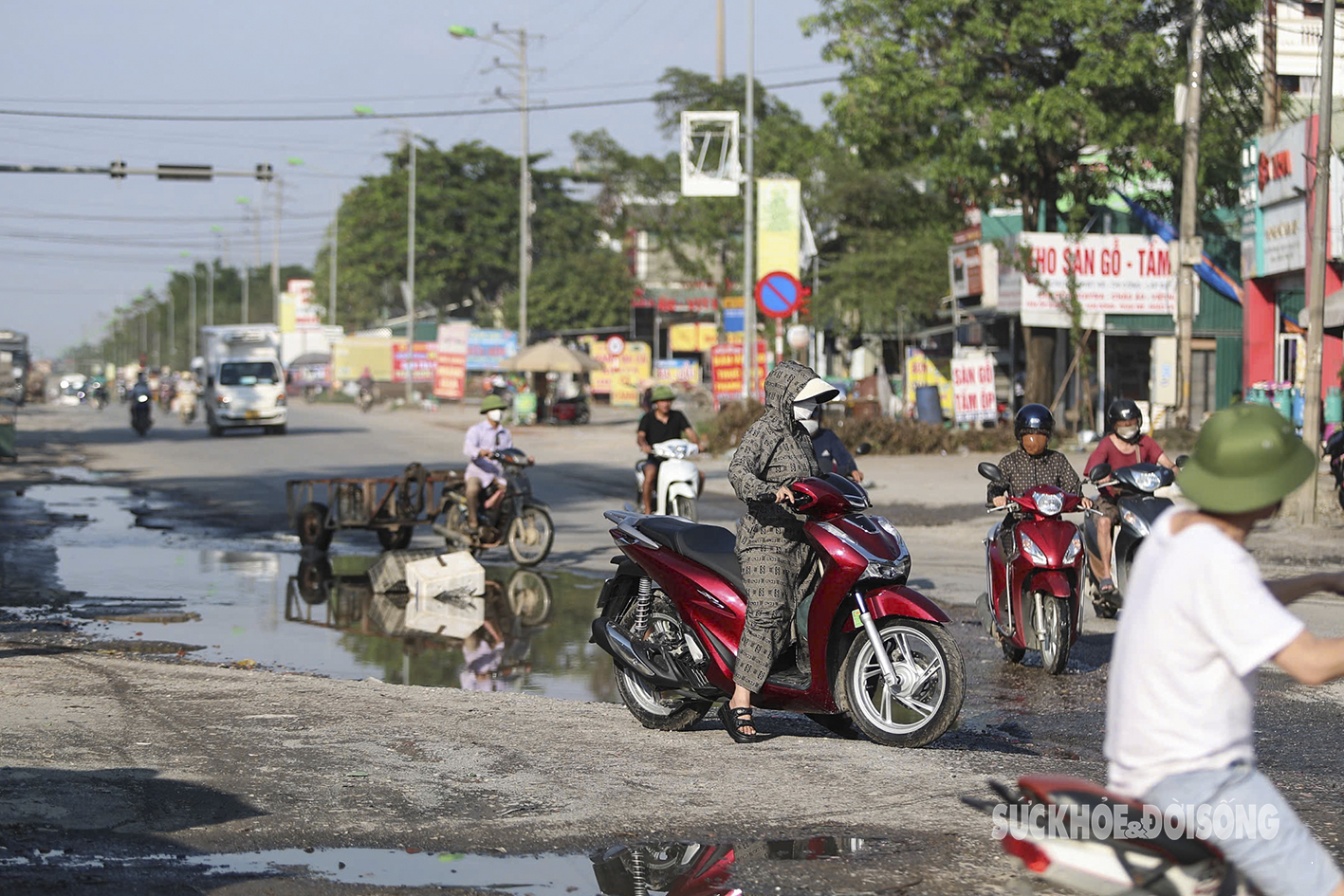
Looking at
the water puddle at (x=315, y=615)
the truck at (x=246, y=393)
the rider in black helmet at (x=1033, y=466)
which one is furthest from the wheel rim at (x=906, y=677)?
the truck at (x=246, y=393)

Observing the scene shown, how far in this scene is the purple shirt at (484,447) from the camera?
1381 centimetres

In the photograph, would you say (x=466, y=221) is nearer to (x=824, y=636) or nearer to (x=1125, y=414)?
(x=1125, y=414)

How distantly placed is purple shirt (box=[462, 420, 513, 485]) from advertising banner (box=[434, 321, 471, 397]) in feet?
147

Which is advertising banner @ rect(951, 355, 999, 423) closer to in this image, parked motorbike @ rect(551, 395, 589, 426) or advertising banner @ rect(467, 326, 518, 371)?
parked motorbike @ rect(551, 395, 589, 426)

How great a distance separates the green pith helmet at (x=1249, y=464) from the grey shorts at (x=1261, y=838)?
1.72ft

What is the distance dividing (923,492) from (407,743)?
15691mm

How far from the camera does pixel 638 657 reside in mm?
6859

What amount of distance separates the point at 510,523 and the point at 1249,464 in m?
11.5

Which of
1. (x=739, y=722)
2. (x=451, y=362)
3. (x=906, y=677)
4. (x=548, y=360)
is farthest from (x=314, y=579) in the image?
(x=451, y=362)

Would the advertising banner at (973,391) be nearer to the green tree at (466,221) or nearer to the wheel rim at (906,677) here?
the wheel rim at (906,677)

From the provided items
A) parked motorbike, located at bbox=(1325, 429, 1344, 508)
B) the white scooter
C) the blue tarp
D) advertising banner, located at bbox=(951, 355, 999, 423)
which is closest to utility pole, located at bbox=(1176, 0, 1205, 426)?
advertising banner, located at bbox=(951, 355, 999, 423)

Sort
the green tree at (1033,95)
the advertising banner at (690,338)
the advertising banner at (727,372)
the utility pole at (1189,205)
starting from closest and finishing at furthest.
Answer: the utility pole at (1189,205)
the green tree at (1033,95)
the advertising banner at (727,372)
the advertising banner at (690,338)

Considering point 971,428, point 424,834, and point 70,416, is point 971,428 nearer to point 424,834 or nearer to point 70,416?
point 424,834

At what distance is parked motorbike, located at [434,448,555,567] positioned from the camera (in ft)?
45.6
